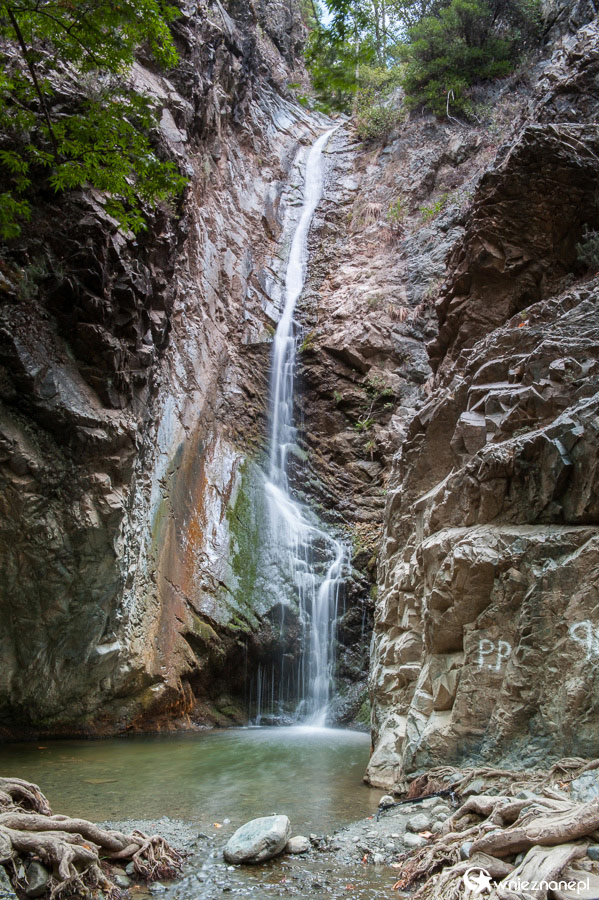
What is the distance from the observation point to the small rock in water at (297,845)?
479 centimetres

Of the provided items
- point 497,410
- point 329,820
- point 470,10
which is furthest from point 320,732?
point 470,10

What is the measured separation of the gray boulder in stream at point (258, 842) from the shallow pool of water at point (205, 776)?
697mm

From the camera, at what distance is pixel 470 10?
68.6 feet

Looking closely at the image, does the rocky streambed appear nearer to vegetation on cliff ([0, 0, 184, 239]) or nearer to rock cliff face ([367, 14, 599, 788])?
rock cliff face ([367, 14, 599, 788])

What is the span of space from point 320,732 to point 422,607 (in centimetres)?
535

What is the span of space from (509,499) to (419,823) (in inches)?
133

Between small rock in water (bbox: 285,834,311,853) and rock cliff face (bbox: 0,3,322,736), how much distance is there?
6.39 metres

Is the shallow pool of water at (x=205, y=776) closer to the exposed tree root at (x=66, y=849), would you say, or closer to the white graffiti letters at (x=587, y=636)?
the exposed tree root at (x=66, y=849)

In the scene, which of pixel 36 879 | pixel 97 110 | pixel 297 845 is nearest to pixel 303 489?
pixel 97 110

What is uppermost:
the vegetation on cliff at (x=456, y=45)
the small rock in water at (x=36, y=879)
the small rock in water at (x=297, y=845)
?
the vegetation on cliff at (x=456, y=45)

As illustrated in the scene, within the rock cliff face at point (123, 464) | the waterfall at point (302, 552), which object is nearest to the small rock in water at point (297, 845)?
the rock cliff face at point (123, 464)

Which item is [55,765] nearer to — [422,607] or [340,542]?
[422,607]

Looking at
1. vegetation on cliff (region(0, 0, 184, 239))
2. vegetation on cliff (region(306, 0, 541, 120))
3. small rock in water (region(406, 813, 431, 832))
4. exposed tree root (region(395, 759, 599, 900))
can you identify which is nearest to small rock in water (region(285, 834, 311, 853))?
exposed tree root (region(395, 759, 599, 900))

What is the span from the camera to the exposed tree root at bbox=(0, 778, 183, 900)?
3.61 meters
